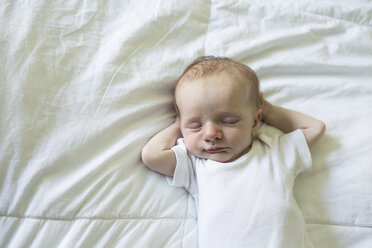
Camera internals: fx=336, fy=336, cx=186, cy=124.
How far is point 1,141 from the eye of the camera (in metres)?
0.73

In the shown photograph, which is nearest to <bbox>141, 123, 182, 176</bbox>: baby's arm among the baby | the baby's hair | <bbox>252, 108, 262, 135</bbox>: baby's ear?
the baby

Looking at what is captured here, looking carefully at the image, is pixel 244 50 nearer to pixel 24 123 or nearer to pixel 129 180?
pixel 129 180

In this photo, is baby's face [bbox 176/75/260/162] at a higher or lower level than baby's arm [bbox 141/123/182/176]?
higher

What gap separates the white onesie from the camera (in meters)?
0.73

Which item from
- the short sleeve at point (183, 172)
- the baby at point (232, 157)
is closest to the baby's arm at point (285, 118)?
the baby at point (232, 157)

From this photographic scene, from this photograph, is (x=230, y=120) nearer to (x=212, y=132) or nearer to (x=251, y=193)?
(x=212, y=132)

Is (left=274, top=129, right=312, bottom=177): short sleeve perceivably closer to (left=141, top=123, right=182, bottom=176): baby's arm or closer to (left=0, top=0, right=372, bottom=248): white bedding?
(left=0, top=0, right=372, bottom=248): white bedding

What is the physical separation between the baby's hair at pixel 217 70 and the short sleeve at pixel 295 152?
5.0 inches

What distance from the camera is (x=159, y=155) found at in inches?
31.9

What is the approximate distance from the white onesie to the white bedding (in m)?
0.05

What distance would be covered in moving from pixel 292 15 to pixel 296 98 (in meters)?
0.27

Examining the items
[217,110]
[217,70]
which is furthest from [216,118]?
[217,70]

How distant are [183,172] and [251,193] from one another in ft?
0.55

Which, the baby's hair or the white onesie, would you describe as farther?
the baby's hair
